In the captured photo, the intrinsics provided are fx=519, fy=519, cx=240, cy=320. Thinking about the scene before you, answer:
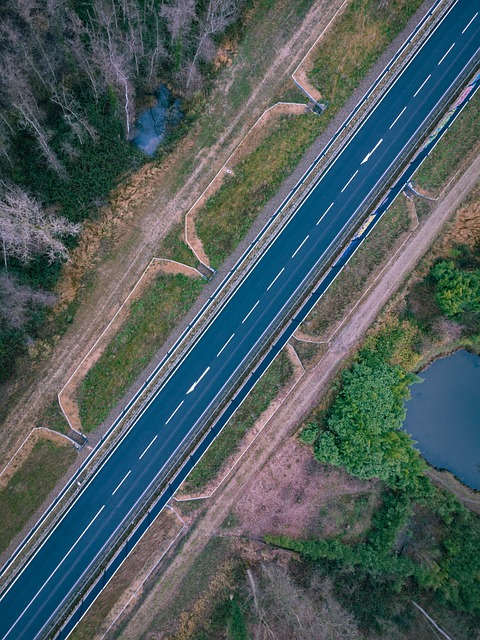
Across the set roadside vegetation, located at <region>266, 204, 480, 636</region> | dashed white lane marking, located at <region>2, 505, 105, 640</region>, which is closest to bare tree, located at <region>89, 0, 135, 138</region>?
roadside vegetation, located at <region>266, 204, 480, 636</region>

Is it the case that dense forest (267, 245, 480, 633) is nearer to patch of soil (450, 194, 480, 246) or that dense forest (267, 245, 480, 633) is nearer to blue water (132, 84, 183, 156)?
patch of soil (450, 194, 480, 246)

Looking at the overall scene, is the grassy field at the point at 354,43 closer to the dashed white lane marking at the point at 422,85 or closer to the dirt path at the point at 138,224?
the dirt path at the point at 138,224

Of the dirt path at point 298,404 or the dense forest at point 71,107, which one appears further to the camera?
the dirt path at point 298,404

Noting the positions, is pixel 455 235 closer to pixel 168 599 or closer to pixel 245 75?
pixel 245 75

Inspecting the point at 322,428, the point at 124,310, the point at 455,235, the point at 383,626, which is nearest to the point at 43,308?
the point at 124,310

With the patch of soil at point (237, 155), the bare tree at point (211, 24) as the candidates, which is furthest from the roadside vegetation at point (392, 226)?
the bare tree at point (211, 24)
